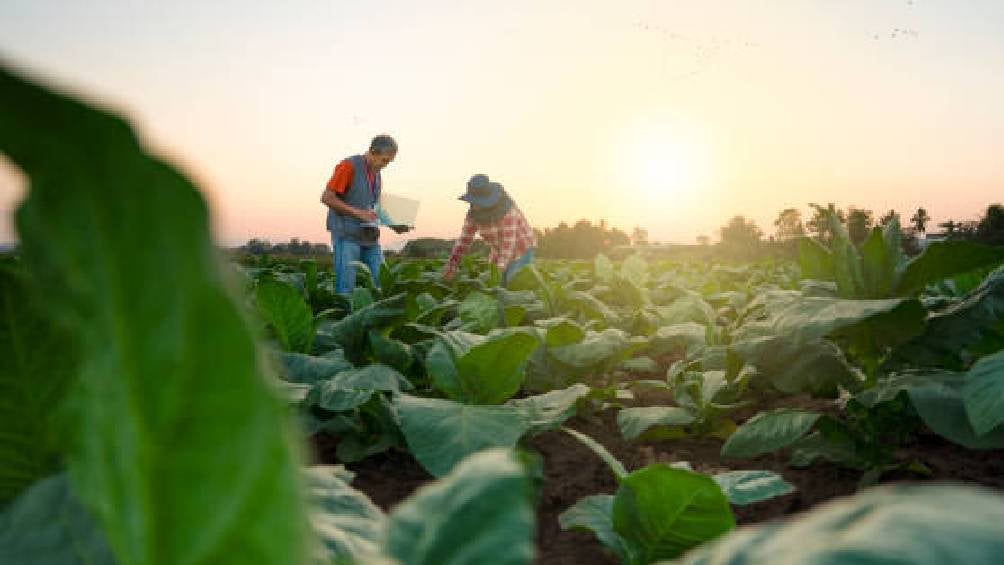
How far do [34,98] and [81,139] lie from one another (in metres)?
0.02

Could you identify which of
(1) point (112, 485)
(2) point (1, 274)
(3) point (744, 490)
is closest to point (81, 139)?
(1) point (112, 485)

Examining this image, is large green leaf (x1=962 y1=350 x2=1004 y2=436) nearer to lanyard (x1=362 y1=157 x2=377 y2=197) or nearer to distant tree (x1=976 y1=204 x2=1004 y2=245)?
lanyard (x1=362 y1=157 x2=377 y2=197)

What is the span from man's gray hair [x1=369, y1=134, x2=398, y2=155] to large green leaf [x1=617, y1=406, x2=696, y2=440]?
197 inches

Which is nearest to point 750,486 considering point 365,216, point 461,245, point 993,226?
point 365,216

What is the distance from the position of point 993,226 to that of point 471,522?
39.6 metres

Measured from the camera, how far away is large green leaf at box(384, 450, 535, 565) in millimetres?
494

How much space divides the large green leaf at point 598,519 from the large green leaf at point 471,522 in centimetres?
73

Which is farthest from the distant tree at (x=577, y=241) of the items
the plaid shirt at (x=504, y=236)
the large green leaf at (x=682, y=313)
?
the large green leaf at (x=682, y=313)

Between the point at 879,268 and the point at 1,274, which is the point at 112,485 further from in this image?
the point at 879,268

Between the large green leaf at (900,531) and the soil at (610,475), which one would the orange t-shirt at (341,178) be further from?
the large green leaf at (900,531)

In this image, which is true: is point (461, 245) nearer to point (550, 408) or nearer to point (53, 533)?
point (550, 408)

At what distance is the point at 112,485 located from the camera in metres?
0.36

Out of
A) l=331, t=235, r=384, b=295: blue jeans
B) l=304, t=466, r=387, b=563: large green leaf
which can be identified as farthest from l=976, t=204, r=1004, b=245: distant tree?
l=304, t=466, r=387, b=563: large green leaf

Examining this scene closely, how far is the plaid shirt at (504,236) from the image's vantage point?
25.9 ft
